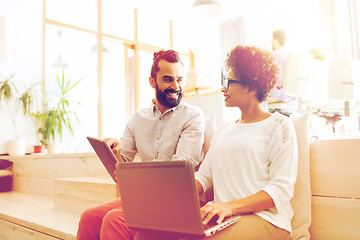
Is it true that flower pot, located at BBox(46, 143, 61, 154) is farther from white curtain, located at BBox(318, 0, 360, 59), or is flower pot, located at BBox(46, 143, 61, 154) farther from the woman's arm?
white curtain, located at BBox(318, 0, 360, 59)

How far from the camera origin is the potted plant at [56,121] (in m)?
4.46

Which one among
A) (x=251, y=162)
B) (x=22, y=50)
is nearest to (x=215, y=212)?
(x=251, y=162)

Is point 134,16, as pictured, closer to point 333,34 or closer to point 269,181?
point 333,34

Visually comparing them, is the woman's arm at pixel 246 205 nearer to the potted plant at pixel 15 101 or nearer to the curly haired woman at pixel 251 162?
the curly haired woman at pixel 251 162

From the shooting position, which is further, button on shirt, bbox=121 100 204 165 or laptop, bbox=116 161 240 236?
button on shirt, bbox=121 100 204 165

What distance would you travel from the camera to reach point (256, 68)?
122cm

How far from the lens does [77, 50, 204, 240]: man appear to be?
1.39m

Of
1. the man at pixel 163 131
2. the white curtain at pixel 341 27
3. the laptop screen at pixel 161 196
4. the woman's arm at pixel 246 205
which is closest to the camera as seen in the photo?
the laptop screen at pixel 161 196

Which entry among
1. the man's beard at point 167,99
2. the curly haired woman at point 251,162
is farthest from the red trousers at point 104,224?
the man's beard at point 167,99

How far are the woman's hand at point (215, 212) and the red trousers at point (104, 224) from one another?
1.31 feet

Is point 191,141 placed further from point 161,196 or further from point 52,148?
point 52,148

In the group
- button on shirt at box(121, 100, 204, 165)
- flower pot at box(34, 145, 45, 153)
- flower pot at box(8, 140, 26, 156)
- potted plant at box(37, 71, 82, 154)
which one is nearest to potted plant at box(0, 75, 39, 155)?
flower pot at box(8, 140, 26, 156)

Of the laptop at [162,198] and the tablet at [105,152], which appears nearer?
the laptop at [162,198]

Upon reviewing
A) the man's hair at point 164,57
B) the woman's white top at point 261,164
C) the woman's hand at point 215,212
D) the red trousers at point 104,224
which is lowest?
the red trousers at point 104,224
